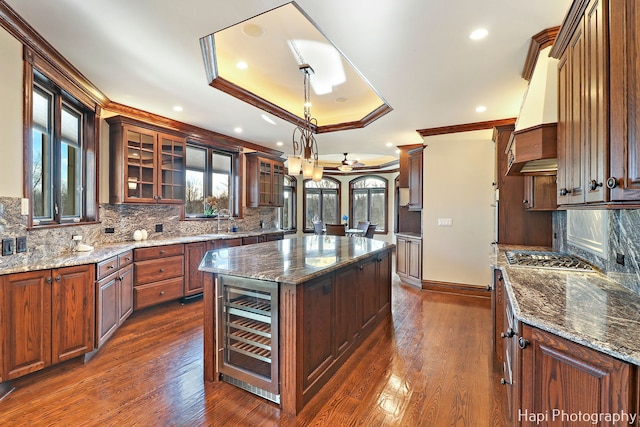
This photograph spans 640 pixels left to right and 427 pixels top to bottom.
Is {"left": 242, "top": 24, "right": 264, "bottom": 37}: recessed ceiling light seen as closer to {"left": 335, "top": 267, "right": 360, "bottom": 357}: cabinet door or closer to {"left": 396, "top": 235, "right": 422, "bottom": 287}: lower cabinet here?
{"left": 335, "top": 267, "right": 360, "bottom": 357}: cabinet door

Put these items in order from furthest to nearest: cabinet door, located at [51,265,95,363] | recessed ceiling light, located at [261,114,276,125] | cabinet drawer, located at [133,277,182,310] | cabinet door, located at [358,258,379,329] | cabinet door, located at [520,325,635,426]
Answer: recessed ceiling light, located at [261,114,276,125]
cabinet drawer, located at [133,277,182,310]
cabinet door, located at [358,258,379,329]
cabinet door, located at [51,265,95,363]
cabinet door, located at [520,325,635,426]

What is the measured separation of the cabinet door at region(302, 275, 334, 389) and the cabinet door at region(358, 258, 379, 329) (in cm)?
60

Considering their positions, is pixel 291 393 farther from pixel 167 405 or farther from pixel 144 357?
pixel 144 357

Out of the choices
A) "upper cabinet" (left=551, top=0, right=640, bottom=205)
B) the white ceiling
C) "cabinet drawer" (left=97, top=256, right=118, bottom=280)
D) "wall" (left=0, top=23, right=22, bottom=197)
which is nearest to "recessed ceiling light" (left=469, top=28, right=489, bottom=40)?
the white ceiling

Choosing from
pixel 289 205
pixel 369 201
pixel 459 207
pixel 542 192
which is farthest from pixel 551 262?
pixel 289 205

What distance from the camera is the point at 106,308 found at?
2.76 meters

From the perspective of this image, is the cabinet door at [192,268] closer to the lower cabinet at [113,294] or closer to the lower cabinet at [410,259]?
the lower cabinet at [113,294]

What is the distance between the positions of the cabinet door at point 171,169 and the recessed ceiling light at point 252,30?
226 centimetres

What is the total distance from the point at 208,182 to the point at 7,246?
316 cm

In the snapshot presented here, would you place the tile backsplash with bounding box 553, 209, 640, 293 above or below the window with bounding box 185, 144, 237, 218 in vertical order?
below

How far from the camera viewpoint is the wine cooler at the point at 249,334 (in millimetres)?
1984

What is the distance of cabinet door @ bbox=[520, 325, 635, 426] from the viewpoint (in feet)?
3.10

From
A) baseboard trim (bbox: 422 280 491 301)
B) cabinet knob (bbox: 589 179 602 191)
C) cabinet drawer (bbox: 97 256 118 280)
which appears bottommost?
baseboard trim (bbox: 422 280 491 301)

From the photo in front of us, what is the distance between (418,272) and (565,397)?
13.5 feet
